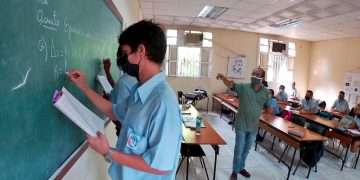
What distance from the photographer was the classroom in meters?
0.93

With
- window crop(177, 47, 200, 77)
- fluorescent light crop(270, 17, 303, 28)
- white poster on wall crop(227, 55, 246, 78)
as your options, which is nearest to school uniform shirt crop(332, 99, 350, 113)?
fluorescent light crop(270, 17, 303, 28)

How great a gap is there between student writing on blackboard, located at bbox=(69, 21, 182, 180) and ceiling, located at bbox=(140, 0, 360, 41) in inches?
186

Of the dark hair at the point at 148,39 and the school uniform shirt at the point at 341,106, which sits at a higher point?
the dark hair at the point at 148,39

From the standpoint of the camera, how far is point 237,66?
9.83m

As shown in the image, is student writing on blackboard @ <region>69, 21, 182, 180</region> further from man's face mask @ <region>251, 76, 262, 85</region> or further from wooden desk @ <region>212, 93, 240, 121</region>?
wooden desk @ <region>212, 93, 240, 121</region>

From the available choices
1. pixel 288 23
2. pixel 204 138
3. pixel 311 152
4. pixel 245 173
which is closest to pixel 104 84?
pixel 204 138

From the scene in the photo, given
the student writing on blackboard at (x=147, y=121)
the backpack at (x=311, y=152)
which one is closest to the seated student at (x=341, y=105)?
the backpack at (x=311, y=152)

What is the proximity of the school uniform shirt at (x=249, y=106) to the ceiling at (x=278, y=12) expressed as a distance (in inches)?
99.5

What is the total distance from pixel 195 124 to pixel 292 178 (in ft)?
6.06

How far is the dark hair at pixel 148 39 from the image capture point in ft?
3.66

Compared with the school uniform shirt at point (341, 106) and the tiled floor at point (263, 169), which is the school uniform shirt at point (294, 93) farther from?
the tiled floor at point (263, 169)

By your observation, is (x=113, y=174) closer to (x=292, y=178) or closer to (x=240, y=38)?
(x=292, y=178)

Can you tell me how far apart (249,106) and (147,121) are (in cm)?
282

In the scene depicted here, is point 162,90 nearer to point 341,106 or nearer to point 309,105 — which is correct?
point 309,105
